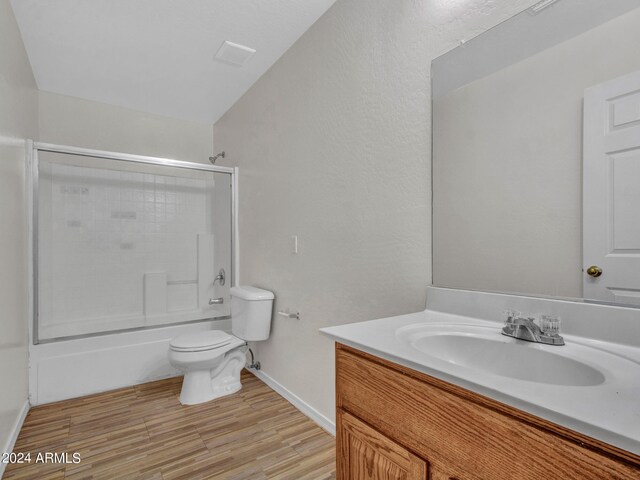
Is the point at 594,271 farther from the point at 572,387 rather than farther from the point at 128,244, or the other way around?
the point at 128,244

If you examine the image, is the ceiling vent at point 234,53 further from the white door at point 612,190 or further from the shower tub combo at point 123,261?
the white door at point 612,190

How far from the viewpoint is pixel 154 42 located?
2.18 meters

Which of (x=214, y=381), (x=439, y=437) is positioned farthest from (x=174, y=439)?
(x=439, y=437)

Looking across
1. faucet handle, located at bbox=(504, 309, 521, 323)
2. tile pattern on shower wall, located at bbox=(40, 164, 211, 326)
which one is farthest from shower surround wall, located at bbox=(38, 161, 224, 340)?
faucet handle, located at bbox=(504, 309, 521, 323)

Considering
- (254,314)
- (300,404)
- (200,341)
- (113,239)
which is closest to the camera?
(300,404)

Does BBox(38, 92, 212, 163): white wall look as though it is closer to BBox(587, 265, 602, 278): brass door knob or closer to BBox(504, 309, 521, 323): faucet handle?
BBox(504, 309, 521, 323): faucet handle

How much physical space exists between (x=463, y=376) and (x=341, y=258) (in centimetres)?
116

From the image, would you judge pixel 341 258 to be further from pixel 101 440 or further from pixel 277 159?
pixel 101 440

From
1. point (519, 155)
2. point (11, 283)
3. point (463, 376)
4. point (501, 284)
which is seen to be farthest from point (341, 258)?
point (11, 283)

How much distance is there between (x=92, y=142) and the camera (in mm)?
3018

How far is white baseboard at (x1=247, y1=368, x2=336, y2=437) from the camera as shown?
1.87 meters

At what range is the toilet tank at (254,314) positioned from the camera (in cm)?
238

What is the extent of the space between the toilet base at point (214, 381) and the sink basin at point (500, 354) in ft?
5.65

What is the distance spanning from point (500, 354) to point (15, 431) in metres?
2.40
